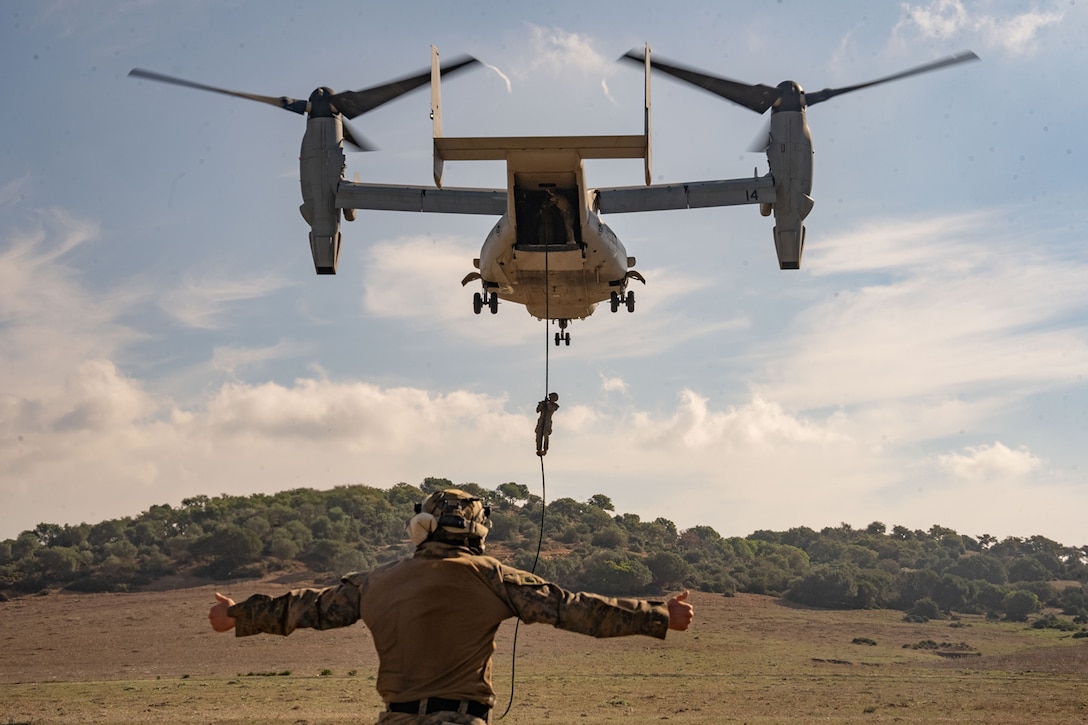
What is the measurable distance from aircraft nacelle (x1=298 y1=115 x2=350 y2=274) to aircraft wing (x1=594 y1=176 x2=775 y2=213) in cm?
479

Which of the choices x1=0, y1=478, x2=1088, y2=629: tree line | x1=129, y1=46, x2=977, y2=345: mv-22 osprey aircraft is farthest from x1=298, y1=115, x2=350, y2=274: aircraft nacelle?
x1=0, y1=478, x2=1088, y2=629: tree line

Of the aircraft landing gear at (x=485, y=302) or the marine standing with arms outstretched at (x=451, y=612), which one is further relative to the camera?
the aircraft landing gear at (x=485, y=302)

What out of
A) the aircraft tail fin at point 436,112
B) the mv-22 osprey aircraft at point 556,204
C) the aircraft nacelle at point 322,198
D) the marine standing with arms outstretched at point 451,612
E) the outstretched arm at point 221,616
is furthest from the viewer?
the aircraft nacelle at point 322,198

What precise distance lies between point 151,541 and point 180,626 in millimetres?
27440

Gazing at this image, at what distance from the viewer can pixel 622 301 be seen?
855 inches

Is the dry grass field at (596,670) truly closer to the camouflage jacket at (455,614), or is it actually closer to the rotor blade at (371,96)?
the rotor blade at (371,96)

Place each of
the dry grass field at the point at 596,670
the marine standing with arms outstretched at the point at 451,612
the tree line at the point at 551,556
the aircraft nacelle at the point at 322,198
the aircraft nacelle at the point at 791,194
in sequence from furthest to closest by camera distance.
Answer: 1. the tree line at the point at 551,556
2. the dry grass field at the point at 596,670
3. the aircraft nacelle at the point at 322,198
4. the aircraft nacelle at the point at 791,194
5. the marine standing with arms outstretched at the point at 451,612

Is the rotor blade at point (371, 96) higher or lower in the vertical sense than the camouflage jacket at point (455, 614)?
higher

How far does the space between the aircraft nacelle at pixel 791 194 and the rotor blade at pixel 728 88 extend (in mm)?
1470

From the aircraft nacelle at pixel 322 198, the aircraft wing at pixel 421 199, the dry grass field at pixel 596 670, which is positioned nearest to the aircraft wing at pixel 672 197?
the aircraft wing at pixel 421 199

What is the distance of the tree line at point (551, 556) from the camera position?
6078cm

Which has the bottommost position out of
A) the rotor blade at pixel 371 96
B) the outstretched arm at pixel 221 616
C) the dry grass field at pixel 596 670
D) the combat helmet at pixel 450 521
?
the dry grass field at pixel 596 670

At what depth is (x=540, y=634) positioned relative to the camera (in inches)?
1715

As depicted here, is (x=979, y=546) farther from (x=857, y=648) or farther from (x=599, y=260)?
(x=599, y=260)
